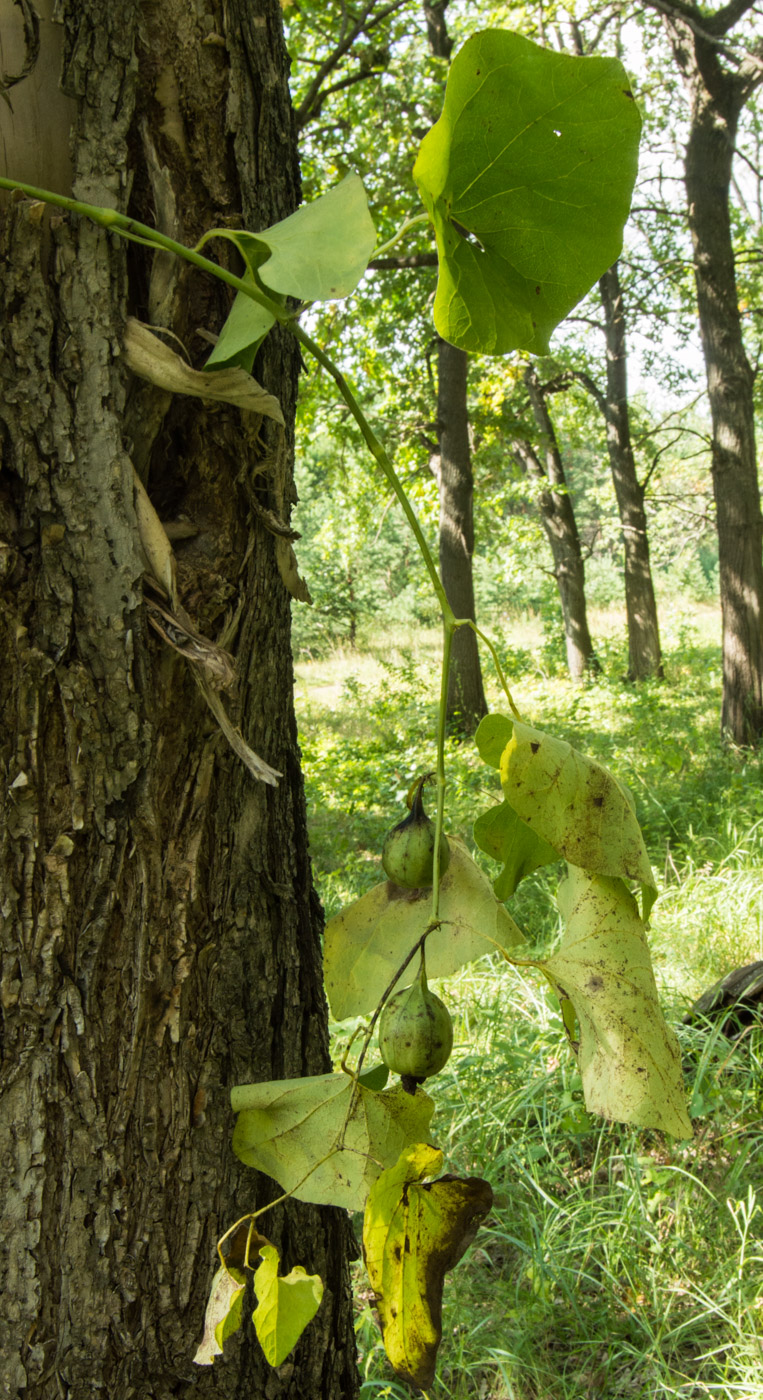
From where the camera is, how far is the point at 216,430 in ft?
2.52

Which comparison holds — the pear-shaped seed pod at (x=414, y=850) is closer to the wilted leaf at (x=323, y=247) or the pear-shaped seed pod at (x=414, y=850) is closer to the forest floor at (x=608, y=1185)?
the forest floor at (x=608, y=1185)

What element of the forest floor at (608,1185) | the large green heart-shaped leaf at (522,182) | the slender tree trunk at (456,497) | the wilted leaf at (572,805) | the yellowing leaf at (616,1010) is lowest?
the forest floor at (608,1185)

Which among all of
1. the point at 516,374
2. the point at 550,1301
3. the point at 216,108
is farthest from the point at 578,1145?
the point at 516,374

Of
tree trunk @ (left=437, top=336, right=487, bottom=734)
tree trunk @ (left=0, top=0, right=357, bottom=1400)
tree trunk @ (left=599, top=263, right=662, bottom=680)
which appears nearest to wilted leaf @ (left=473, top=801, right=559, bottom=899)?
tree trunk @ (left=0, top=0, right=357, bottom=1400)

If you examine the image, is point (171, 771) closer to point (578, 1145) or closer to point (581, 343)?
point (578, 1145)

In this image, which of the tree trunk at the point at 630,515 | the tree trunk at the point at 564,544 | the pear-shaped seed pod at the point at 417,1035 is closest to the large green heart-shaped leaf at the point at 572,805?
the pear-shaped seed pod at the point at 417,1035

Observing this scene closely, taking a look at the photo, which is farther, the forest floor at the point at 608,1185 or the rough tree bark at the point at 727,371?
the rough tree bark at the point at 727,371

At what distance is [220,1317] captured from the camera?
567mm

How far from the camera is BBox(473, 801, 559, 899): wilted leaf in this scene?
0.70 metres

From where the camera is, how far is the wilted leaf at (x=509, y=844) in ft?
2.29

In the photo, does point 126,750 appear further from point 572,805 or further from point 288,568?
point 572,805

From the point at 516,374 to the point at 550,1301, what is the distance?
9207 millimetres

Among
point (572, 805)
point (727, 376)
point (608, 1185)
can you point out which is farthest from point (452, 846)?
point (727, 376)

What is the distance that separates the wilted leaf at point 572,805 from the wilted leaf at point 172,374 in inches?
14.0
